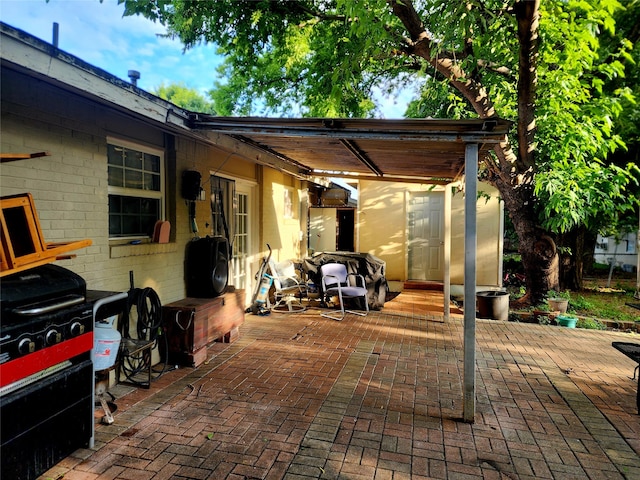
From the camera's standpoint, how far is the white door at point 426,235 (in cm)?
991

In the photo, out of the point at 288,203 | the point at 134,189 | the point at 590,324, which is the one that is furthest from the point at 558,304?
the point at 134,189

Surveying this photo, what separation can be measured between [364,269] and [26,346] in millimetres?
5913

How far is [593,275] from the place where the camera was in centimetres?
1340

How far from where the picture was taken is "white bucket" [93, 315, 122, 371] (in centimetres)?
293

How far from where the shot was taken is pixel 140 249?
4023 mm

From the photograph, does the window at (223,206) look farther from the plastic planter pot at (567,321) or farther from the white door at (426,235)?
the plastic planter pot at (567,321)

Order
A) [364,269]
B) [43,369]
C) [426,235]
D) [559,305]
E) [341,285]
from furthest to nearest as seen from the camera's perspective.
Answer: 1. [426,235]
2. [364,269]
3. [341,285]
4. [559,305]
5. [43,369]

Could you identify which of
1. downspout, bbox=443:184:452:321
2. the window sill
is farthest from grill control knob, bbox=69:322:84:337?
downspout, bbox=443:184:452:321

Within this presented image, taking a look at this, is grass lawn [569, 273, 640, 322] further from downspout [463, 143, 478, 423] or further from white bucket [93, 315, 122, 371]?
white bucket [93, 315, 122, 371]

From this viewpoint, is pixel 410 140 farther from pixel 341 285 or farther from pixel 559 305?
pixel 559 305

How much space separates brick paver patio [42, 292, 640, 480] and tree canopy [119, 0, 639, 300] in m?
2.82

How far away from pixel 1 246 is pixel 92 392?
118 cm

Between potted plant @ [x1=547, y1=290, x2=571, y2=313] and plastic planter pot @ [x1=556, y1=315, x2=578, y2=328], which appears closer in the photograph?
plastic planter pot @ [x1=556, y1=315, x2=578, y2=328]

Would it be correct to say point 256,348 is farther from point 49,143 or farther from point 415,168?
point 415,168
